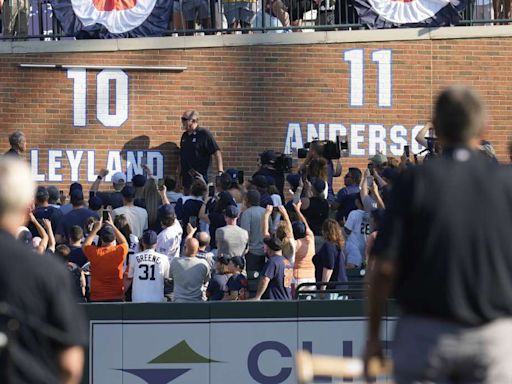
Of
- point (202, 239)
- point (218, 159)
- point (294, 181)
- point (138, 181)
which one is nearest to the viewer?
point (202, 239)

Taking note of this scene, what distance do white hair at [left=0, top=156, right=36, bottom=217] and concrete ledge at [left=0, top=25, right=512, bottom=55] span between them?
52.0ft

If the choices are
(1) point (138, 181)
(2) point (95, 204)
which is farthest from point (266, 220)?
(1) point (138, 181)

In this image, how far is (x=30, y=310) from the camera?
5.05 meters

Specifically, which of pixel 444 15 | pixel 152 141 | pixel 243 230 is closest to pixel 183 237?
pixel 243 230

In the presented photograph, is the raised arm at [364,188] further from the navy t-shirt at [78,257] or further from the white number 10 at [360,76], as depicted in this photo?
the white number 10 at [360,76]

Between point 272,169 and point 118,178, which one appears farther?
point 118,178

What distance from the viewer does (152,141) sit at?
20656mm

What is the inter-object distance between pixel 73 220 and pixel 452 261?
1027 centimetres

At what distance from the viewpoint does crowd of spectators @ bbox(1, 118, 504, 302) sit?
13.8 metres

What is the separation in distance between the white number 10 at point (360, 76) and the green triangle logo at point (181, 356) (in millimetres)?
8061

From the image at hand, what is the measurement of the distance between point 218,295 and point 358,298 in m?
1.41

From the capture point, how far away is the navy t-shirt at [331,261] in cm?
1393

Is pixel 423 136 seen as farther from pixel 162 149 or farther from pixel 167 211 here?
pixel 167 211

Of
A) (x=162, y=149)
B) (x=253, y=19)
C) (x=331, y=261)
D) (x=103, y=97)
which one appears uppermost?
(x=253, y=19)
